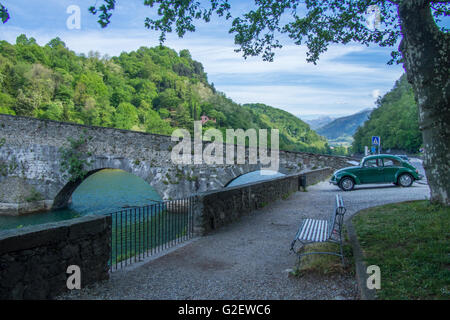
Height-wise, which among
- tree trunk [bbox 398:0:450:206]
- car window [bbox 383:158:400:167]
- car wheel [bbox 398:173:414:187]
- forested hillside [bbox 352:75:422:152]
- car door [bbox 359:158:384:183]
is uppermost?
forested hillside [bbox 352:75:422:152]

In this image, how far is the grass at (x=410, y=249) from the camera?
11.0ft

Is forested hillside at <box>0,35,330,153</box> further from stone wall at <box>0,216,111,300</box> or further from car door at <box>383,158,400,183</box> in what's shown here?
stone wall at <box>0,216,111,300</box>

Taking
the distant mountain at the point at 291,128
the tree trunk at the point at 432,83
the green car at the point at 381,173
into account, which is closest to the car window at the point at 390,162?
the green car at the point at 381,173

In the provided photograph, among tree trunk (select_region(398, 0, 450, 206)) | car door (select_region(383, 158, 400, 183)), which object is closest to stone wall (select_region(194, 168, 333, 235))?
tree trunk (select_region(398, 0, 450, 206))

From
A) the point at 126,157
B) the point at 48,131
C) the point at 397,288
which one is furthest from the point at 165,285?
the point at 48,131

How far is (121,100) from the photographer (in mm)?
69562

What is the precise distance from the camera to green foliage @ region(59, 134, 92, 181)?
A: 19172mm

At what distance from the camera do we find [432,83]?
6.82m

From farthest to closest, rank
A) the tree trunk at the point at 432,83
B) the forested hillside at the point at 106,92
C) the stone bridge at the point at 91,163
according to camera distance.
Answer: the forested hillside at the point at 106,92, the stone bridge at the point at 91,163, the tree trunk at the point at 432,83

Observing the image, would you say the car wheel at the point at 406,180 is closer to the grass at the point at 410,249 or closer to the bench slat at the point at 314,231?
the grass at the point at 410,249

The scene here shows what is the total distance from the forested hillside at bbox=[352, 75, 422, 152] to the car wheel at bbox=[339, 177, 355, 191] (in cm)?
4106

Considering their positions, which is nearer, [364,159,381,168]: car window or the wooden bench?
the wooden bench

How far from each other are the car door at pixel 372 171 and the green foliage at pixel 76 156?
13.7m

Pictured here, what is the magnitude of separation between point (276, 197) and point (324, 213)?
2883mm
